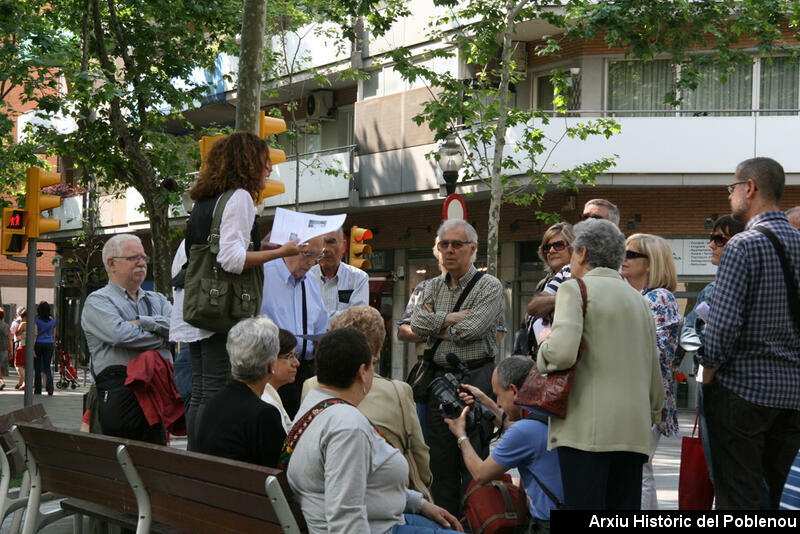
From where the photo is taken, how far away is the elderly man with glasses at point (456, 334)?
277 inches

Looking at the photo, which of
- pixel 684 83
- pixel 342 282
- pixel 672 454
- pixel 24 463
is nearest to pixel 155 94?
pixel 684 83

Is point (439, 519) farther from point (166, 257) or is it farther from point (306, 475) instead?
point (166, 257)

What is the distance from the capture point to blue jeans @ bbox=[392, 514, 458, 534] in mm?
4770

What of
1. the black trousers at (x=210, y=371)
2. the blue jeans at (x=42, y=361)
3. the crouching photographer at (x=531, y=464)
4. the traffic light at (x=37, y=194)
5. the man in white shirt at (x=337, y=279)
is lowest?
the blue jeans at (x=42, y=361)

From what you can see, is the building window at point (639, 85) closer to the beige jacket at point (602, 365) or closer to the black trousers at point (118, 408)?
the black trousers at point (118, 408)

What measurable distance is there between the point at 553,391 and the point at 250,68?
670 centimetres

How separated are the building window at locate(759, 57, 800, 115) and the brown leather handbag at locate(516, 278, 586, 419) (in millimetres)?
20677

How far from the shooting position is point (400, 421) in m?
5.81

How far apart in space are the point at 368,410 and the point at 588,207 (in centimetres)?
239

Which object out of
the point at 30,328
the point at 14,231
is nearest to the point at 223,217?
the point at 30,328

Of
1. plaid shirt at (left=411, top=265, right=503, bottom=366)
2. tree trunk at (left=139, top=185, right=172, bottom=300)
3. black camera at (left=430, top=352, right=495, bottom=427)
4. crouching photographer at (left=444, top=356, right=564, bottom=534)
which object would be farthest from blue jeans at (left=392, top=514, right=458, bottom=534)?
tree trunk at (left=139, top=185, right=172, bottom=300)

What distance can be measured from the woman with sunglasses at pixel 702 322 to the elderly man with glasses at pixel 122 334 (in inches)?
131

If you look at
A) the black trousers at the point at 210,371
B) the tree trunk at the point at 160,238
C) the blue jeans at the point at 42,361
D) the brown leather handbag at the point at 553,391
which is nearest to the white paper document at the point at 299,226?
the black trousers at the point at 210,371

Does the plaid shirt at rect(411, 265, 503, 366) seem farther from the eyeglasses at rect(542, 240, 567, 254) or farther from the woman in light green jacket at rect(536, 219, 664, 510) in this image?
the woman in light green jacket at rect(536, 219, 664, 510)
